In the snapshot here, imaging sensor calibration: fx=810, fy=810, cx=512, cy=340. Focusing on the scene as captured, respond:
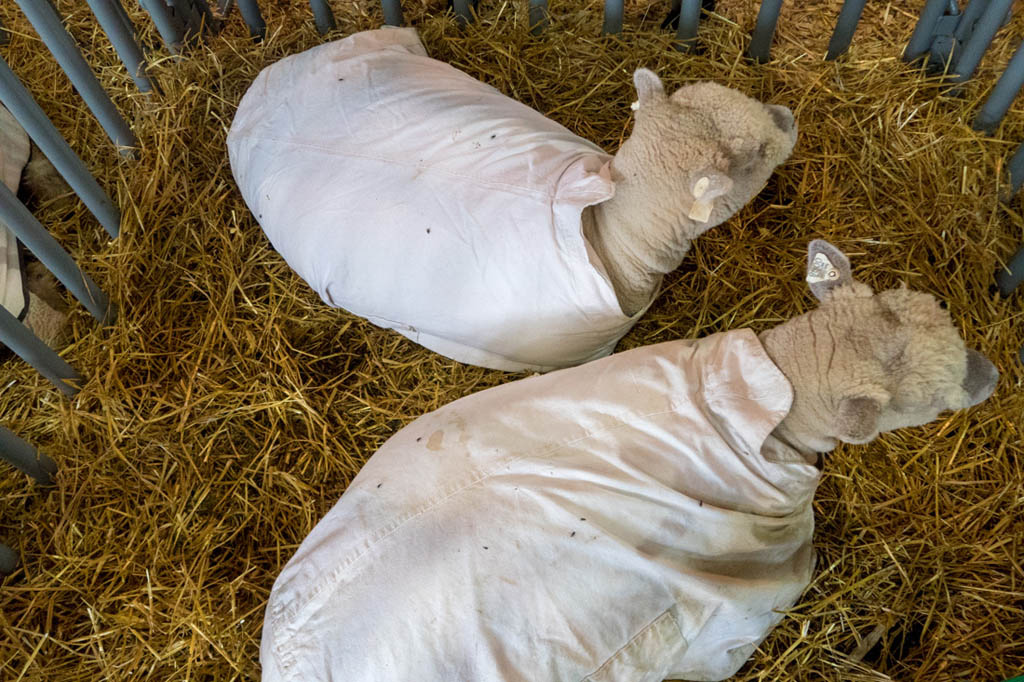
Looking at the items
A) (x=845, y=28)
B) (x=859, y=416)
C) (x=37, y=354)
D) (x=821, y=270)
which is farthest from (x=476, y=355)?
(x=845, y=28)

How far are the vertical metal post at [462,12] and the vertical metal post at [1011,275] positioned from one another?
2.16m

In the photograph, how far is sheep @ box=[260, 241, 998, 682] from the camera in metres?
1.78

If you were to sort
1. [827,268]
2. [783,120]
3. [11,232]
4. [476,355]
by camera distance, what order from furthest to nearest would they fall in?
[11,232], [476,355], [783,120], [827,268]

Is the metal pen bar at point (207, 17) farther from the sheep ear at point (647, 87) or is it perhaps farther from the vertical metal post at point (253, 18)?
the sheep ear at point (647, 87)

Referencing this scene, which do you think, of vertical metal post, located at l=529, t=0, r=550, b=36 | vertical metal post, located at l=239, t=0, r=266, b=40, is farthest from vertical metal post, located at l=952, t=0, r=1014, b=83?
vertical metal post, located at l=239, t=0, r=266, b=40

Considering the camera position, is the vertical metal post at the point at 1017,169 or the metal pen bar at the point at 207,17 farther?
the metal pen bar at the point at 207,17

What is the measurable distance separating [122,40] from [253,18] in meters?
0.50

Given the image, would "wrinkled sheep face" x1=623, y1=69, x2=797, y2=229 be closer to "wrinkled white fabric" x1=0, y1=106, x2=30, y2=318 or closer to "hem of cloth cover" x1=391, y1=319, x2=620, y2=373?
"hem of cloth cover" x1=391, y1=319, x2=620, y2=373

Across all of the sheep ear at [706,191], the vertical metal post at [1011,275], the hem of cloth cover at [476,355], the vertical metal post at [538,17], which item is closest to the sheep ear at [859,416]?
the sheep ear at [706,191]

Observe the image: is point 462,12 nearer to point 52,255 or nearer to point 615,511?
point 52,255

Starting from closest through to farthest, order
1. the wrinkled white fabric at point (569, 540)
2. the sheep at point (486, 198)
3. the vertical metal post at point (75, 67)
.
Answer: the wrinkled white fabric at point (569, 540)
the sheep at point (486, 198)
the vertical metal post at point (75, 67)

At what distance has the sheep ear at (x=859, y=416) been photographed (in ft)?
5.97

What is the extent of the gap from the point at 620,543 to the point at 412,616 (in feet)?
1.59

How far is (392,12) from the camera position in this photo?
312 centimetres
